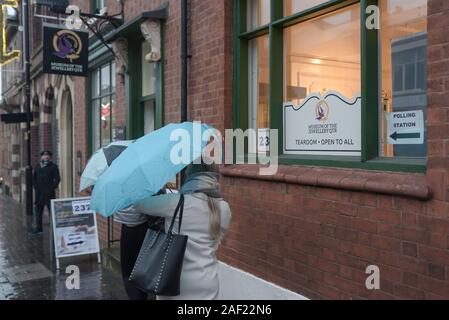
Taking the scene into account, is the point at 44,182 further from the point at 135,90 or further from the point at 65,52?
the point at 135,90

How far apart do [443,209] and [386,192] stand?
47 cm

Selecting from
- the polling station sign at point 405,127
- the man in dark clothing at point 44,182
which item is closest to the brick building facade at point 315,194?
the polling station sign at point 405,127

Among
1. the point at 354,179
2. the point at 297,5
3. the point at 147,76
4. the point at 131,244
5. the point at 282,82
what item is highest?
the point at 297,5

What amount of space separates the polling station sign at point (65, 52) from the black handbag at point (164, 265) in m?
7.47

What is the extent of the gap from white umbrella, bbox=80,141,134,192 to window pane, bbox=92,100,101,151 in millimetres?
6614

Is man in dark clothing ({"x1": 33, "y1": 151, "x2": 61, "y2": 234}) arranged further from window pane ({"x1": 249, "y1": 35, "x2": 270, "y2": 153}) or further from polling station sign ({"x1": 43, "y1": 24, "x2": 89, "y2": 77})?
window pane ({"x1": 249, "y1": 35, "x2": 270, "y2": 153})

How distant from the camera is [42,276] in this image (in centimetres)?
718

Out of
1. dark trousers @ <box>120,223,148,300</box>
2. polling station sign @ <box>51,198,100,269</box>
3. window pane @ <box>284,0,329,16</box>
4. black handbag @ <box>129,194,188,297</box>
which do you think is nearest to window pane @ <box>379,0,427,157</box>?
window pane @ <box>284,0,329,16</box>

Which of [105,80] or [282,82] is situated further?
[105,80]

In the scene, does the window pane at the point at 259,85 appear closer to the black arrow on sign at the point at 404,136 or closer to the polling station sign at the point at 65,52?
the black arrow on sign at the point at 404,136

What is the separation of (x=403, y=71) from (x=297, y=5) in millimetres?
1564

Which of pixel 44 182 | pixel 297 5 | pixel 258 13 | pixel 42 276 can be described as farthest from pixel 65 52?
pixel 297 5

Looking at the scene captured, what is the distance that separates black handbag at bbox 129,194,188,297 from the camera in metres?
2.90

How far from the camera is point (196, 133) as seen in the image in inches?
116
